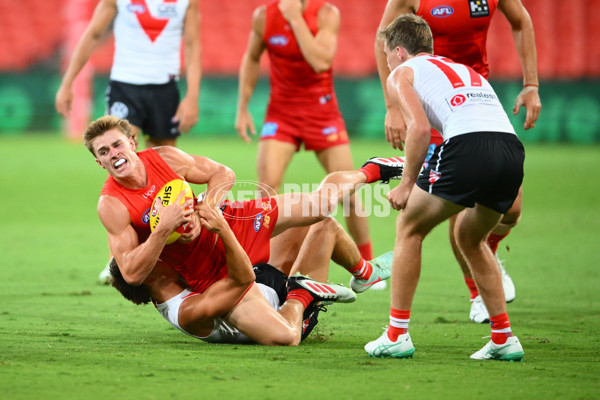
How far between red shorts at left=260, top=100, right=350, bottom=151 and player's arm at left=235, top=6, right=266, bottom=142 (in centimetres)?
28

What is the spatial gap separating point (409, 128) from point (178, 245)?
1623 mm

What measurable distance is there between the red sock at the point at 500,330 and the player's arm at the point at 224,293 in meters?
1.44

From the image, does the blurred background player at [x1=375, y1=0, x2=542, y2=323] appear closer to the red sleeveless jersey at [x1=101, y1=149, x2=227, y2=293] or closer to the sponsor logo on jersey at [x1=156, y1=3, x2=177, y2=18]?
the red sleeveless jersey at [x1=101, y1=149, x2=227, y2=293]

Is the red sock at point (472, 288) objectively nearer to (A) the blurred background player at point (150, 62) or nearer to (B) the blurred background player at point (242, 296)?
(B) the blurred background player at point (242, 296)

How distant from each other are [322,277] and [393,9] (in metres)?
2.00

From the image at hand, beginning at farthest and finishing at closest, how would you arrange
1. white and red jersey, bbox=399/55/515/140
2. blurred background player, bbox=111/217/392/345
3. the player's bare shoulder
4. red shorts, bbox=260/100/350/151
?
the player's bare shoulder
red shorts, bbox=260/100/350/151
blurred background player, bbox=111/217/392/345
white and red jersey, bbox=399/55/515/140

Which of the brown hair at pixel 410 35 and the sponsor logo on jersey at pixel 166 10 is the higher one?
the brown hair at pixel 410 35

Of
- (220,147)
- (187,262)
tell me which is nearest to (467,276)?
(187,262)

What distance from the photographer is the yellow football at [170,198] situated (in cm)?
504

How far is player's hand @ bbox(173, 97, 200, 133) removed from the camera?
777 centimetres

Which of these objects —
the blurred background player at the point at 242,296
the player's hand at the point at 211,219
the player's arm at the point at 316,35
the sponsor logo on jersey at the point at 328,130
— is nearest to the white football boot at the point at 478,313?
the blurred background player at the point at 242,296

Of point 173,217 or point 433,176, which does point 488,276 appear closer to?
point 433,176

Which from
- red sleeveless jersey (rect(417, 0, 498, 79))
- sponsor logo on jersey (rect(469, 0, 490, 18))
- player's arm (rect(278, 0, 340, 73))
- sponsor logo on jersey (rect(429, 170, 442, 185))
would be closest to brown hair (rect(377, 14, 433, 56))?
sponsor logo on jersey (rect(429, 170, 442, 185))

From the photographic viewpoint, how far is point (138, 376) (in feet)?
13.5
